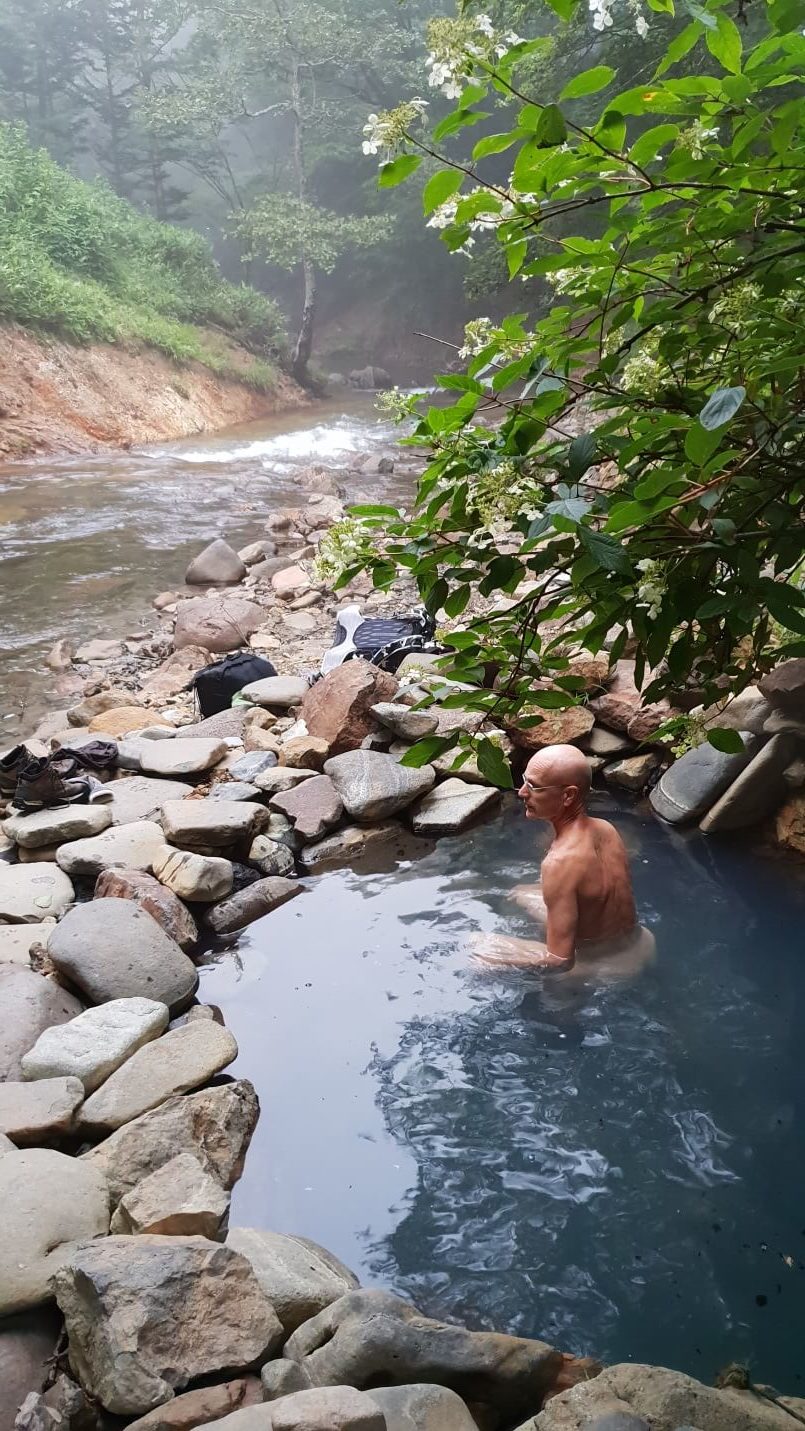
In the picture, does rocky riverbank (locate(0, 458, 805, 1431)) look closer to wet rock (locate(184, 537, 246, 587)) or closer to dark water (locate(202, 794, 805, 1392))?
dark water (locate(202, 794, 805, 1392))

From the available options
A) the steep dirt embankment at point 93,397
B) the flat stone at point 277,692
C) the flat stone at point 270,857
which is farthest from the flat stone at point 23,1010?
the steep dirt embankment at point 93,397

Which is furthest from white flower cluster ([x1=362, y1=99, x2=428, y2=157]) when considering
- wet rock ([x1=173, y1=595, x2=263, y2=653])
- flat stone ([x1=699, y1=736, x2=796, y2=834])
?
wet rock ([x1=173, y1=595, x2=263, y2=653])

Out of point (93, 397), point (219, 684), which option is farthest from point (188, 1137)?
point (93, 397)

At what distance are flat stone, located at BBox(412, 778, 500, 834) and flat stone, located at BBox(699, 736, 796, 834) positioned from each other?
3.60 feet

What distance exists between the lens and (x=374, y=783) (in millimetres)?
4781

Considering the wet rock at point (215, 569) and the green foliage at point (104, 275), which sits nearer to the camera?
the wet rock at point (215, 569)

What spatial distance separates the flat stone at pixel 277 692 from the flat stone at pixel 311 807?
1.18m

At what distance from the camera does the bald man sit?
3.50 m

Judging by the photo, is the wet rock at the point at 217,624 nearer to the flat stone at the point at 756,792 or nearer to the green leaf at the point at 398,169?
the flat stone at the point at 756,792

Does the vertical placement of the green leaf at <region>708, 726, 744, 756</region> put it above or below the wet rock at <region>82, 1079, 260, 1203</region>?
above

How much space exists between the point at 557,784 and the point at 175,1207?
1.88m

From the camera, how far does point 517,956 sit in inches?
146

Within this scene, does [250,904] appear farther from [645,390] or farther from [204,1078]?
[645,390]

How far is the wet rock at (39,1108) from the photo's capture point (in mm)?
2717
